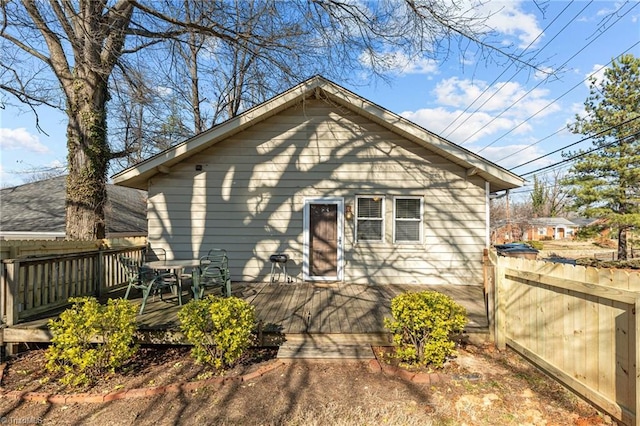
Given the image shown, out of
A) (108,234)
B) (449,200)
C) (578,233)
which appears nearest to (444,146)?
(449,200)

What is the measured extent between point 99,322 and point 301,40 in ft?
15.8

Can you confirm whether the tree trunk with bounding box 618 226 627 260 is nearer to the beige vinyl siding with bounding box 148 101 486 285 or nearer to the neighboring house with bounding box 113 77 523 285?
the neighboring house with bounding box 113 77 523 285

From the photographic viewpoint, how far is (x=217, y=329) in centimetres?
330

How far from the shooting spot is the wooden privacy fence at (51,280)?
395 centimetres

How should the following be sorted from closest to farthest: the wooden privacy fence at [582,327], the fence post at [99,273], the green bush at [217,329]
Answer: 1. the wooden privacy fence at [582,327]
2. the green bush at [217,329]
3. the fence post at [99,273]

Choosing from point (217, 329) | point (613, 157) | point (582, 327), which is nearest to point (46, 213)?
point (217, 329)

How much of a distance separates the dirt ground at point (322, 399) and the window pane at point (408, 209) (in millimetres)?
3781

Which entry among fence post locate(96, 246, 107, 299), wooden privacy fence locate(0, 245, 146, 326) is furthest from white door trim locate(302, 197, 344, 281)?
fence post locate(96, 246, 107, 299)

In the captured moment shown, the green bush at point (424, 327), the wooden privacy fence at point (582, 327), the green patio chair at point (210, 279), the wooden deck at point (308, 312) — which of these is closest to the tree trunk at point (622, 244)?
the wooden deck at point (308, 312)

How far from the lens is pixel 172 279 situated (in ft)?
16.9

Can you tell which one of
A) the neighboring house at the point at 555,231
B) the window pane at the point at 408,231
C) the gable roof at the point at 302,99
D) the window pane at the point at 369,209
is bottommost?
the neighboring house at the point at 555,231

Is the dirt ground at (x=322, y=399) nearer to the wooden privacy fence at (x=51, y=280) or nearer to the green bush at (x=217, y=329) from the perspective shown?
the green bush at (x=217, y=329)

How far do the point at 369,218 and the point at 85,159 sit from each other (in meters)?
6.07

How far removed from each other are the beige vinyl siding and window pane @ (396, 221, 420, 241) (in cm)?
17
